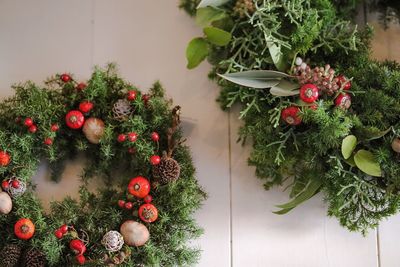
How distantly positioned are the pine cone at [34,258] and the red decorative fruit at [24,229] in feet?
0.11

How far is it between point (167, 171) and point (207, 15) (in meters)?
0.40

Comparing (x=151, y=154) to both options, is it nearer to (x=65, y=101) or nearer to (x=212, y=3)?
(x=65, y=101)

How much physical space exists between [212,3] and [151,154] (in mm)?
389

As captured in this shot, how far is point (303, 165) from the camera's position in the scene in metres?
1.13

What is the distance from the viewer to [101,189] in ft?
3.97

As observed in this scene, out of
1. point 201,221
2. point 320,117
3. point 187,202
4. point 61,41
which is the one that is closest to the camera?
point 320,117

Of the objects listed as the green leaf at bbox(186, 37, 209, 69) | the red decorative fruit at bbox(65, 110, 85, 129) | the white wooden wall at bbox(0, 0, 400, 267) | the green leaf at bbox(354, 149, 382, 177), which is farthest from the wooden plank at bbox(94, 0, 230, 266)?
the green leaf at bbox(354, 149, 382, 177)

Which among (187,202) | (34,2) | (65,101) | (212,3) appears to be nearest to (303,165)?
(187,202)

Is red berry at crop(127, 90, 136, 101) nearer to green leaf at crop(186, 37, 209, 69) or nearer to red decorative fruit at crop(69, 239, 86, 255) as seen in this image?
green leaf at crop(186, 37, 209, 69)

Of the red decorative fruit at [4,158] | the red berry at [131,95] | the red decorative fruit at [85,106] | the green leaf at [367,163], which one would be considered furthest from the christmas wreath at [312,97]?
the red decorative fruit at [4,158]

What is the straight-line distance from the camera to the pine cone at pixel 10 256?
3.47 ft

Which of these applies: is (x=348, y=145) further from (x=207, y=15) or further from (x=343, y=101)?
(x=207, y=15)

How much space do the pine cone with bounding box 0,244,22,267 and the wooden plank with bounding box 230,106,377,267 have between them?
499mm

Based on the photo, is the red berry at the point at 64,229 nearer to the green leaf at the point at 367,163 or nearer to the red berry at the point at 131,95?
the red berry at the point at 131,95
